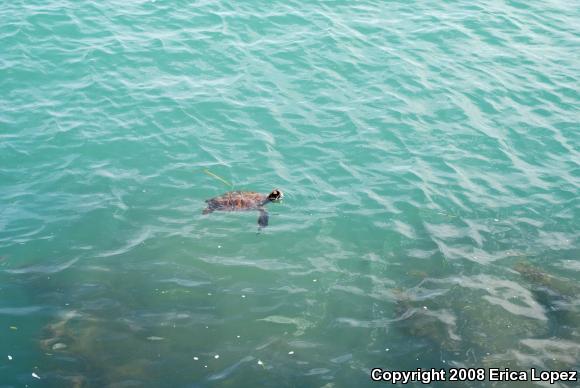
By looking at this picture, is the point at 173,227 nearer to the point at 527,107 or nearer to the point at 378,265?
the point at 378,265

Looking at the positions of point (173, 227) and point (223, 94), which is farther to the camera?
point (223, 94)

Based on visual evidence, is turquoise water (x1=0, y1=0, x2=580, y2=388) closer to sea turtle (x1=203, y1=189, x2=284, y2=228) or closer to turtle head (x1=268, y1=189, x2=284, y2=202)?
sea turtle (x1=203, y1=189, x2=284, y2=228)

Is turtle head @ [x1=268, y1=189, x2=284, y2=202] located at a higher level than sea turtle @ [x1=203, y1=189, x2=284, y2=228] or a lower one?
higher

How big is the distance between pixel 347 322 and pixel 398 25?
1602 cm

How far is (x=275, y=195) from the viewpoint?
15188 millimetres

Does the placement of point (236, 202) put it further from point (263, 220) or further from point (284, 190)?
point (284, 190)

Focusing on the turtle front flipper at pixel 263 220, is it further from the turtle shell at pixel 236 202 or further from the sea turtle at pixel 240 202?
the turtle shell at pixel 236 202

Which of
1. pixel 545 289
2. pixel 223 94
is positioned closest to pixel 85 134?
pixel 223 94

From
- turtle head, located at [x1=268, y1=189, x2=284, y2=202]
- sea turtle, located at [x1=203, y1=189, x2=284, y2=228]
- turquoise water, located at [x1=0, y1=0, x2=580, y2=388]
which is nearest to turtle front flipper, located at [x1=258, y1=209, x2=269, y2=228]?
sea turtle, located at [x1=203, y1=189, x2=284, y2=228]

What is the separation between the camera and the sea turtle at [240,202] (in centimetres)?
1539

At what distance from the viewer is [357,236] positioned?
49.5ft

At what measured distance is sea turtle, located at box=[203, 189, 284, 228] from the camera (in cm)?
1539

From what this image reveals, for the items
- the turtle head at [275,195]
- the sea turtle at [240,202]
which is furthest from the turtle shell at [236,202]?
the turtle head at [275,195]

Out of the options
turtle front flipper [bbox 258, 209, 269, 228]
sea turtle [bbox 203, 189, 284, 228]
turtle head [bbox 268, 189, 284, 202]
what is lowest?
turtle front flipper [bbox 258, 209, 269, 228]
